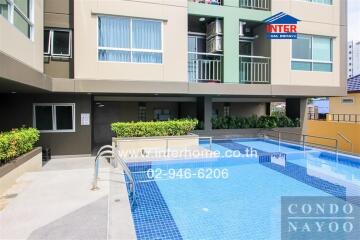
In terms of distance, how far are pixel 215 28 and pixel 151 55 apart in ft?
13.2

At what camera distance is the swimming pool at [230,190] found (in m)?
5.50

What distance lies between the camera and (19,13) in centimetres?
775

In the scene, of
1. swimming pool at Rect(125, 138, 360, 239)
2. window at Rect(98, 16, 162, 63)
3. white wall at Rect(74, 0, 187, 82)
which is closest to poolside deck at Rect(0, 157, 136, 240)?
swimming pool at Rect(125, 138, 360, 239)

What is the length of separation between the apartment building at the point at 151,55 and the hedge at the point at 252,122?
1081mm

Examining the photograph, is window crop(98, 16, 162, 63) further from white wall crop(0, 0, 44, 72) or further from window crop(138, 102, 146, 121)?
window crop(138, 102, 146, 121)

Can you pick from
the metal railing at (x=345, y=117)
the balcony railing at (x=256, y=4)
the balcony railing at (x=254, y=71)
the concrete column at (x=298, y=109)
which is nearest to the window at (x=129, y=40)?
the balcony railing at (x=254, y=71)

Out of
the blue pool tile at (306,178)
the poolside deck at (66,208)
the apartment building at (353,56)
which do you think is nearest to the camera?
the poolside deck at (66,208)

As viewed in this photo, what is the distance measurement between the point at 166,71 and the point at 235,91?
368 centimetres

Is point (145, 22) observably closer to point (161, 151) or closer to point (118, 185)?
Answer: point (161, 151)

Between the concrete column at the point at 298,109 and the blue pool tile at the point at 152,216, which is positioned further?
the concrete column at the point at 298,109

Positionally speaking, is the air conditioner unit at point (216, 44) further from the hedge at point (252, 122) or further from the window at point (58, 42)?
the window at point (58, 42)

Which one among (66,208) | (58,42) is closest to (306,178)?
(66,208)

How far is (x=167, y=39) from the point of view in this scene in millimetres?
12258

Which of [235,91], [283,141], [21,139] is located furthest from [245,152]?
[21,139]
